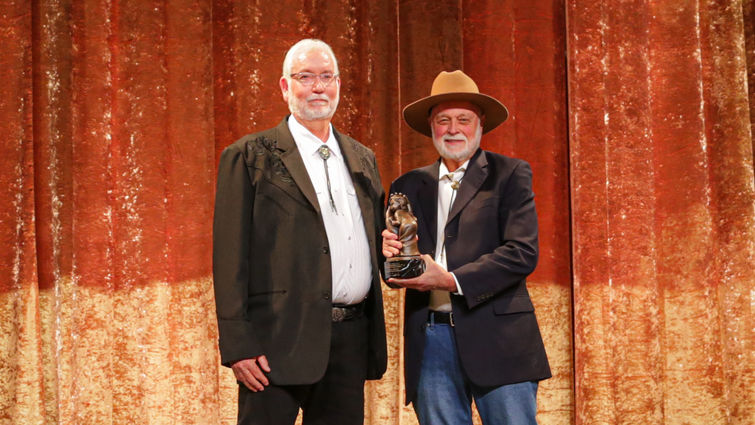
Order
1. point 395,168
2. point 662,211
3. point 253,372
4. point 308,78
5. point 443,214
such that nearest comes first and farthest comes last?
point 253,372 → point 308,78 → point 443,214 → point 662,211 → point 395,168

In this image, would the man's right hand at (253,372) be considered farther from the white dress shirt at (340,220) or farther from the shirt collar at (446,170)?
the shirt collar at (446,170)

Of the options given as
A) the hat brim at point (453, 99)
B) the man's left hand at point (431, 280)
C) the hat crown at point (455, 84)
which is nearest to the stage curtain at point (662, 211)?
the hat brim at point (453, 99)

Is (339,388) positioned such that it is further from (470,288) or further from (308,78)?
(308,78)

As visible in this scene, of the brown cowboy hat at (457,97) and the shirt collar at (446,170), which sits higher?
the brown cowboy hat at (457,97)

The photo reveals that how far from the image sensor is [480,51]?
3.29m

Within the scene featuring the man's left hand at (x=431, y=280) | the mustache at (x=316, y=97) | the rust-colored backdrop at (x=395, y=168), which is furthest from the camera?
the rust-colored backdrop at (x=395, y=168)

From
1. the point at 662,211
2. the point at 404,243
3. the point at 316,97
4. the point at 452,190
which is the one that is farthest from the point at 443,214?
the point at 662,211

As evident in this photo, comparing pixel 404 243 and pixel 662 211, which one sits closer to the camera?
pixel 404 243

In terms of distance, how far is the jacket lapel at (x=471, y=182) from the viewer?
204 cm

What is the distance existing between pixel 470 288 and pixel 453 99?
60 cm

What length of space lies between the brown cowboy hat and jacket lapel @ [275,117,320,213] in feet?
1.40

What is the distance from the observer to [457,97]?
2154 millimetres

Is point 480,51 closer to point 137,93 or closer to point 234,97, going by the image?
point 234,97

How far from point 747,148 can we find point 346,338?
7.11 ft
